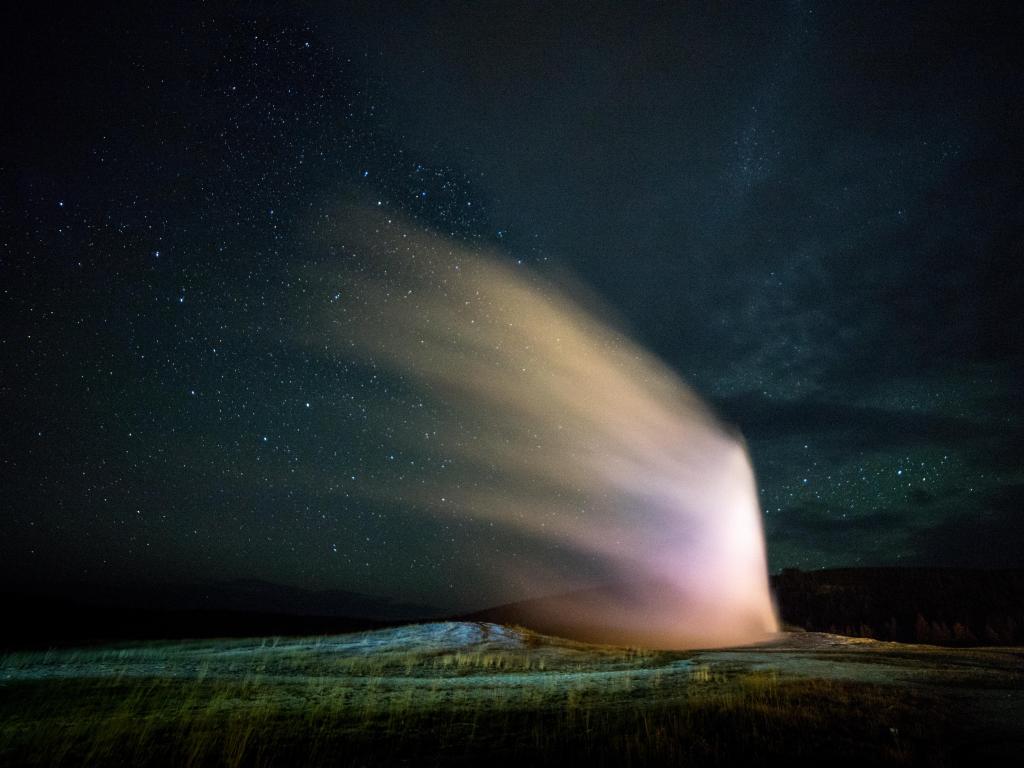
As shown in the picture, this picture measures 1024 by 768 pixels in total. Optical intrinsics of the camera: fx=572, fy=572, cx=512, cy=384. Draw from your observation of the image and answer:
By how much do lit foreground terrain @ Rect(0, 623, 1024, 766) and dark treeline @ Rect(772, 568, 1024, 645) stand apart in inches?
2180

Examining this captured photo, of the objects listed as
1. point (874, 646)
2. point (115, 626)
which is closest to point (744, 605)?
point (874, 646)

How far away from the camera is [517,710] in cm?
1174

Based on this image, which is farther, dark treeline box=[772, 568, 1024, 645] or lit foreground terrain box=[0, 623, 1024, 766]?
dark treeline box=[772, 568, 1024, 645]

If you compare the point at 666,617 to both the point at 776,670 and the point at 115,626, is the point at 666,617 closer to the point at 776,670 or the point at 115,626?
the point at 776,670

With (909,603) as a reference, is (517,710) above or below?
below

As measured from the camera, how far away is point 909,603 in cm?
7825

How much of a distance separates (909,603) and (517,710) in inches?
3503

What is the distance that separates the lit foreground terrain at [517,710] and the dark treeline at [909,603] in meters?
55.4

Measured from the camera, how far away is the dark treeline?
65.8 metres

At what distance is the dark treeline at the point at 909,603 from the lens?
216 ft

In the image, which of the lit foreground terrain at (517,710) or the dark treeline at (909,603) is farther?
the dark treeline at (909,603)

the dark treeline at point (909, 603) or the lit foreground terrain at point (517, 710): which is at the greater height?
the dark treeline at point (909, 603)

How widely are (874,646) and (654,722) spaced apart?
19629mm

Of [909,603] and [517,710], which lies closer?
[517,710]
